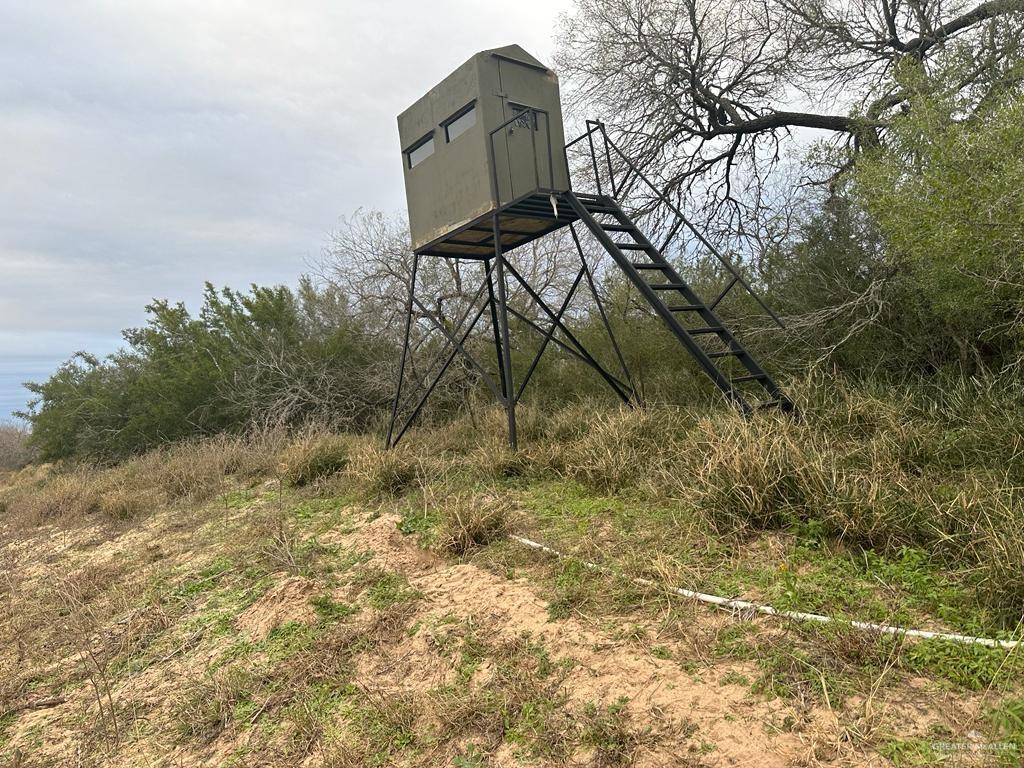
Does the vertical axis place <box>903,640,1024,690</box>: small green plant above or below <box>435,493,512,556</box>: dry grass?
below

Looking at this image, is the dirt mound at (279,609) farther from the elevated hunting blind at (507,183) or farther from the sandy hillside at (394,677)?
the elevated hunting blind at (507,183)

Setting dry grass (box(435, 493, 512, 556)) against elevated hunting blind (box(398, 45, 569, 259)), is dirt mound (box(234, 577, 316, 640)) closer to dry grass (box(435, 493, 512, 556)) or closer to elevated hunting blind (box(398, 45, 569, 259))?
dry grass (box(435, 493, 512, 556))

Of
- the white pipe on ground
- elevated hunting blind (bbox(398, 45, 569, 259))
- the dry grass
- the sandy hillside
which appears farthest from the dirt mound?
elevated hunting blind (bbox(398, 45, 569, 259))

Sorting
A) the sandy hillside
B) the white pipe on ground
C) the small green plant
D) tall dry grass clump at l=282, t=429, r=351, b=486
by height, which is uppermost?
tall dry grass clump at l=282, t=429, r=351, b=486

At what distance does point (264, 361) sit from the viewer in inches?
502

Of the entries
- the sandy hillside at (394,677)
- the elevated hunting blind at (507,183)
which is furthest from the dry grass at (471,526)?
the elevated hunting blind at (507,183)

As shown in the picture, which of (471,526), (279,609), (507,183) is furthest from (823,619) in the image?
(507,183)

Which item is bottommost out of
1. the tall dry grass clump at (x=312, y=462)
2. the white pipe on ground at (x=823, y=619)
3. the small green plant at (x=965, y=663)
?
the small green plant at (x=965, y=663)

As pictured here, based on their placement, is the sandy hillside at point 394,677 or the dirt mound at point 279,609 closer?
the sandy hillside at point 394,677

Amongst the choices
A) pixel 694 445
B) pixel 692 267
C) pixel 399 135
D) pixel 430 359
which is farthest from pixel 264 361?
pixel 694 445

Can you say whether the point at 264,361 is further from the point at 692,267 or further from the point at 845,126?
the point at 845,126

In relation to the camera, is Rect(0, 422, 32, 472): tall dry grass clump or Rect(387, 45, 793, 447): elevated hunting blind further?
Rect(0, 422, 32, 472): tall dry grass clump

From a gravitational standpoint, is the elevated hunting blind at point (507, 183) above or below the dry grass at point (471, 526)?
above

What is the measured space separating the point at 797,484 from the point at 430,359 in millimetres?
9728
